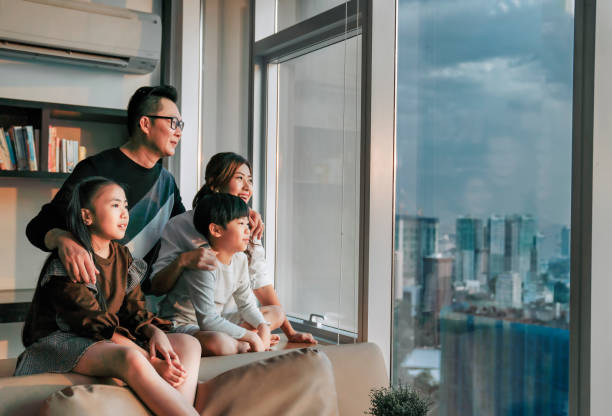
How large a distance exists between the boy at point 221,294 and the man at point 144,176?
0.28 ft

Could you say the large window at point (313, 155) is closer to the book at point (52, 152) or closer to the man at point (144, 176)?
the man at point (144, 176)

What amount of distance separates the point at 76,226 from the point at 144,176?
25.3 inches

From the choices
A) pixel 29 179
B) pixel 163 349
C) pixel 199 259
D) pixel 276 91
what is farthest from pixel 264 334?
pixel 29 179

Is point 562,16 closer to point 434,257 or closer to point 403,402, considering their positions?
point 434,257

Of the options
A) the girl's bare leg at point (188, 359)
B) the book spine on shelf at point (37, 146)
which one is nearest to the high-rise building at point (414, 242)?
the girl's bare leg at point (188, 359)

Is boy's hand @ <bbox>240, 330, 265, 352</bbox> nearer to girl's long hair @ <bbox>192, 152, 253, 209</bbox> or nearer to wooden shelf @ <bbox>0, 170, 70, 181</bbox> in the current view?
girl's long hair @ <bbox>192, 152, 253, 209</bbox>

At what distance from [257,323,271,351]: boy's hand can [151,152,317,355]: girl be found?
0.20 feet

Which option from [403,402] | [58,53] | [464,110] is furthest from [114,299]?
[58,53]

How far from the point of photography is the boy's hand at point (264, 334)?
6.83ft

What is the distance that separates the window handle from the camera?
9.64 ft

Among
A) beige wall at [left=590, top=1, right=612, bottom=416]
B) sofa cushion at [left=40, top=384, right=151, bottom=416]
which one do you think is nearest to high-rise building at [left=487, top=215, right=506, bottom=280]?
beige wall at [left=590, top=1, right=612, bottom=416]

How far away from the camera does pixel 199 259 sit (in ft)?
6.41

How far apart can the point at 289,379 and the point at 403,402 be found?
1.59 feet

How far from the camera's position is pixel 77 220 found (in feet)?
5.57
